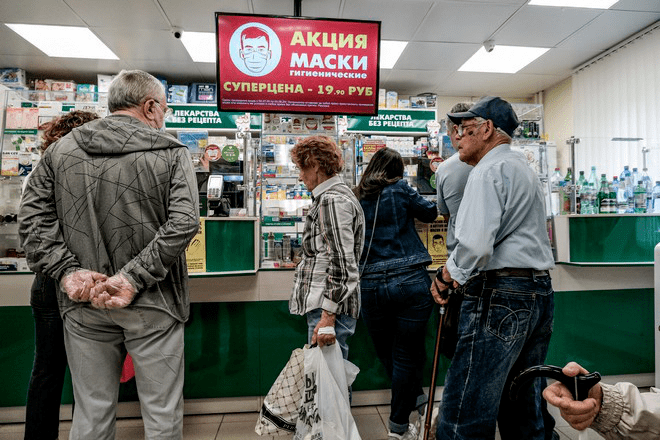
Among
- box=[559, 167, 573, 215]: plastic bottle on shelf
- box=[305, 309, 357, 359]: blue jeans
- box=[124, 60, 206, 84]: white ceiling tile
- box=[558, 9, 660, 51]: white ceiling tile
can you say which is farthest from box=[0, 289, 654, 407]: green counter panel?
box=[124, 60, 206, 84]: white ceiling tile

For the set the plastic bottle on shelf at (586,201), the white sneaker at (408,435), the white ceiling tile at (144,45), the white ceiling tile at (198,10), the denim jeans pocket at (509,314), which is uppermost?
the white ceiling tile at (144,45)

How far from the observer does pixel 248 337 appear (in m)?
2.62

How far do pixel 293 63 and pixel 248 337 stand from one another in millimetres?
1860

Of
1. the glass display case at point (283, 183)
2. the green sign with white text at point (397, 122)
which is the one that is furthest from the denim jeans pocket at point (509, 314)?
the green sign with white text at point (397, 122)

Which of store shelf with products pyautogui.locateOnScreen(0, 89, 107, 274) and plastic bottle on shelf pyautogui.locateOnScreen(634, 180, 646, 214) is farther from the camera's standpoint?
plastic bottle on shelf pyautogui.locateOnScreen(634, 180, 646, 214)

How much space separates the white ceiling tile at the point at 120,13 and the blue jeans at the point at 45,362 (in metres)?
3.35

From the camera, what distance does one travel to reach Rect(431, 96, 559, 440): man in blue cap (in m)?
1.47

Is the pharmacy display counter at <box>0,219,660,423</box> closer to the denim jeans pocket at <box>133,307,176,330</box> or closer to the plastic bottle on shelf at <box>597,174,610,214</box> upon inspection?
the plastic bottle on shelf at <box>597,174,610,214</box>

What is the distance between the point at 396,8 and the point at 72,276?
13.1ft

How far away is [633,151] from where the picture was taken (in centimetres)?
489

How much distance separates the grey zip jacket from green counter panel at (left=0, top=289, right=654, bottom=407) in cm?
126

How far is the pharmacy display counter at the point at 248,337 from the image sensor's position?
248 cm

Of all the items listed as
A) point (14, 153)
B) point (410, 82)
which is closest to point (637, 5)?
point (410, 82)

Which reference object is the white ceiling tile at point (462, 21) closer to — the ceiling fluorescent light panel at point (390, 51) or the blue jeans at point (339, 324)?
the ceiling fluorescent light panel at point (390, 51)
